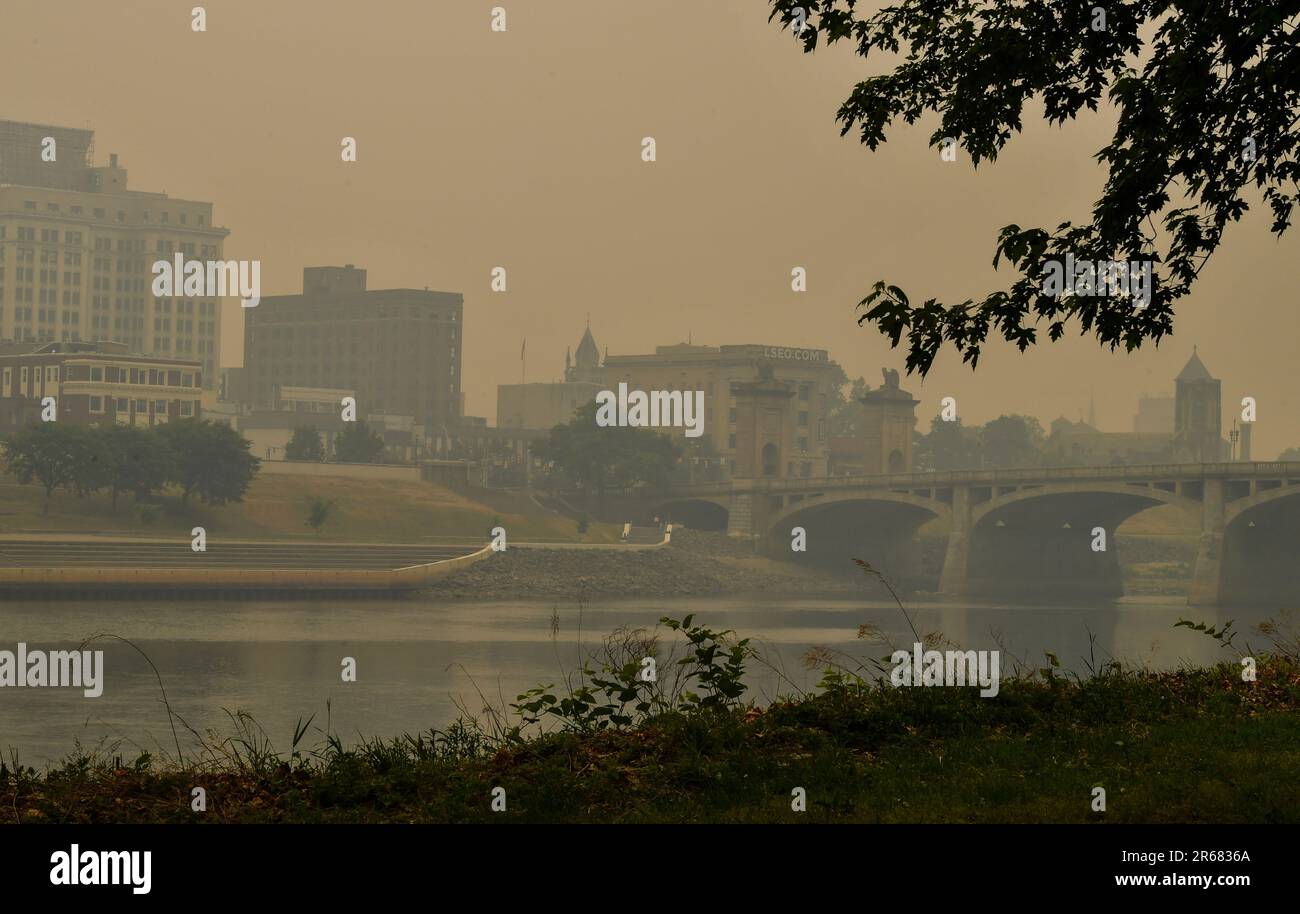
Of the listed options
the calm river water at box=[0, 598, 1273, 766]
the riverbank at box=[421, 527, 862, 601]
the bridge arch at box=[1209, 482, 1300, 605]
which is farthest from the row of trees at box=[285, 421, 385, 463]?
the bridge arch at box=[1209, 482, 1300, 605]

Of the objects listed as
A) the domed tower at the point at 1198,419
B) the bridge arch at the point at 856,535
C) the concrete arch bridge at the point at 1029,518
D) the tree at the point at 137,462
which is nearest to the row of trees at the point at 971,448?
the domed tower at the point at 1198,419

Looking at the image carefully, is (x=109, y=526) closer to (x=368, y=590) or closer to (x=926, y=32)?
(x=368, y=590)

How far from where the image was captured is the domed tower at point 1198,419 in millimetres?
185500

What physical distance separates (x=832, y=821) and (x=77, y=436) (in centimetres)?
9392

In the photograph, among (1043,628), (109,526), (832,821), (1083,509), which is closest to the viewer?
(832,821)

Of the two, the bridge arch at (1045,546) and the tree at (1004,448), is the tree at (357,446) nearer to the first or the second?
the bridge arch at (1045,546)

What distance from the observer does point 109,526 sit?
9038 cm

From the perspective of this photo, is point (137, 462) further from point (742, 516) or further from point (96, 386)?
point (742, 516)

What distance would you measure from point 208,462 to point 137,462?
496 cm

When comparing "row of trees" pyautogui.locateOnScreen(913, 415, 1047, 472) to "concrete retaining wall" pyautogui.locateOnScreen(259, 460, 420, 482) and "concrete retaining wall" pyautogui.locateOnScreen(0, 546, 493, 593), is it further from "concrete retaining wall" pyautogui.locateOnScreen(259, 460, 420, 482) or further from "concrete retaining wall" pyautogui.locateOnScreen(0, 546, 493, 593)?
"concrete retaining wall" pyautogui.locateOnScreen(0, 546, 493, 593)

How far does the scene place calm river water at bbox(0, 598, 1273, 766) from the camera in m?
34.3

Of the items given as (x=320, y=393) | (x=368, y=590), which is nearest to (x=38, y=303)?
(x=320, y=393)

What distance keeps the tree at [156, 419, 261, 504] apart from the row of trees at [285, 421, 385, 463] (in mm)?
30763
